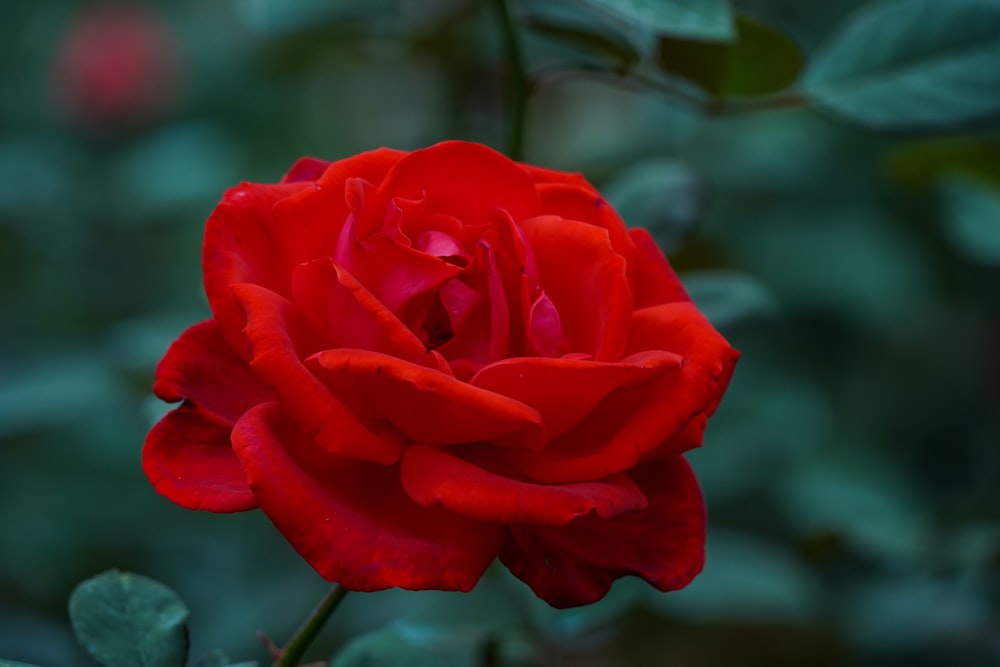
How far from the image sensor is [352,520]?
0.57m

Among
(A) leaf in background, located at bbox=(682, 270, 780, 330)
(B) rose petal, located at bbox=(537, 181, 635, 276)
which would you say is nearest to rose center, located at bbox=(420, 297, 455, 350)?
(B) rose petal, located at bbox=(537, 181, 635, 276)

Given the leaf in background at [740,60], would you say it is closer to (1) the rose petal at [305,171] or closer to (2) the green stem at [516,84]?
(2) the green stem at [516,84]

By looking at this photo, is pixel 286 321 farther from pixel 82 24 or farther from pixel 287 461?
pixel 82 24

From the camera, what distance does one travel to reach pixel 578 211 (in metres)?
0.69

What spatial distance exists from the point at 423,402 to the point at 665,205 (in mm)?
557

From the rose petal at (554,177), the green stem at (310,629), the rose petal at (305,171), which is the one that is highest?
the rose petal at (554,177)

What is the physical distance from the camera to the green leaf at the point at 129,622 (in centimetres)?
65

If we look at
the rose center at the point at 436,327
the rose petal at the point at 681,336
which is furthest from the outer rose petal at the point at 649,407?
the rose center at the point at 436,327

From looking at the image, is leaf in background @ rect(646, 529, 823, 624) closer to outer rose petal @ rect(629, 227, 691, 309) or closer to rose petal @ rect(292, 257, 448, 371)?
outer rose petal @ rect(629, 227, 691, 309)

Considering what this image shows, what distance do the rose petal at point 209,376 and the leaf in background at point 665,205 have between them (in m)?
0.51

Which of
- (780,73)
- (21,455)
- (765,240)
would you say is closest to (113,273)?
(21,455)

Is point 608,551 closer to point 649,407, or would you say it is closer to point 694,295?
point 649,407

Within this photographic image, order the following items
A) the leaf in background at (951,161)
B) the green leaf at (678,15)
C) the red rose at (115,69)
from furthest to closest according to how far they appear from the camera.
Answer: the red rose at (115,69) → the leaf in background at (951,161) → the green leaf at (678,15)

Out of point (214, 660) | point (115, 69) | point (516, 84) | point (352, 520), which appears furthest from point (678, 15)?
point (115, 69)
